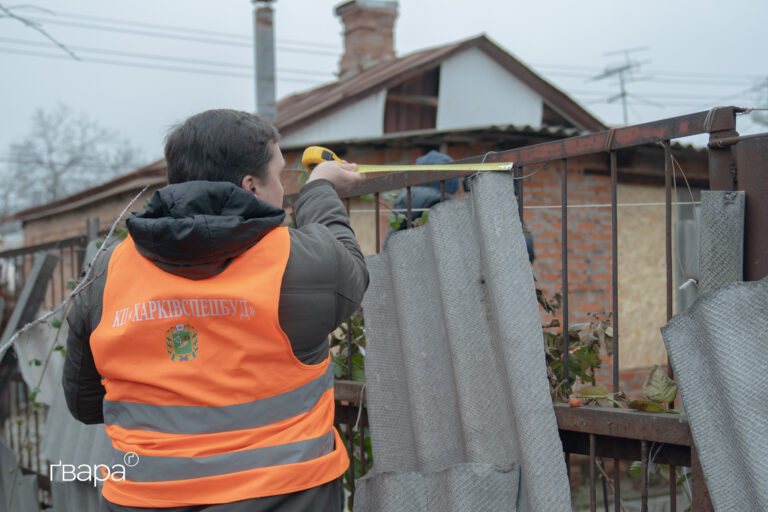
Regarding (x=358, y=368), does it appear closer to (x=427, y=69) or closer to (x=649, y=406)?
(x=649, y=406)

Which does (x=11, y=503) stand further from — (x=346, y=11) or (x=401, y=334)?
(x=346, y=11)

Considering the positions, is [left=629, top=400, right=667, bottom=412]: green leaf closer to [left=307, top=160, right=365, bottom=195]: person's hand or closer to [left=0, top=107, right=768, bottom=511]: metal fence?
[left=0, top=107, right=768, bottom=511]: metal fence

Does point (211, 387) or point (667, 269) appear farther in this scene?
point (667, 269)

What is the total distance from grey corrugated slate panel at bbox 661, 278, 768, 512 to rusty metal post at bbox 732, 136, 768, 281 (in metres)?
0.12

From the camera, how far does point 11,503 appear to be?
423 cm

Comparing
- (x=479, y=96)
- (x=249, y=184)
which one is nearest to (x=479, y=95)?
(x=479, y=96)

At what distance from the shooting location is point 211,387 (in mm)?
1549

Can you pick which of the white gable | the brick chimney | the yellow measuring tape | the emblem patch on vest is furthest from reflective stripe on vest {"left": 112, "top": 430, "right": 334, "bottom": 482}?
the brick chimney

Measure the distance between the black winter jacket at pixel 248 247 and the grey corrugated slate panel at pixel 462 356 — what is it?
1.58 feet

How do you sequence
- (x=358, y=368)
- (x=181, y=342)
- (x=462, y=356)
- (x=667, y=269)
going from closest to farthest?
(x=181, y=342), (x=667, y=269), (x=462, y=356), (x=358, y=368)

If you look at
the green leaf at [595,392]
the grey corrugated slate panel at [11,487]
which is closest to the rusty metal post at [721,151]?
the green leaf at [595,392]

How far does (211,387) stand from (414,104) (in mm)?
10414

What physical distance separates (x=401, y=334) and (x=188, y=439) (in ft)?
3.06

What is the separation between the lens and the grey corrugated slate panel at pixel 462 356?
192 cm
